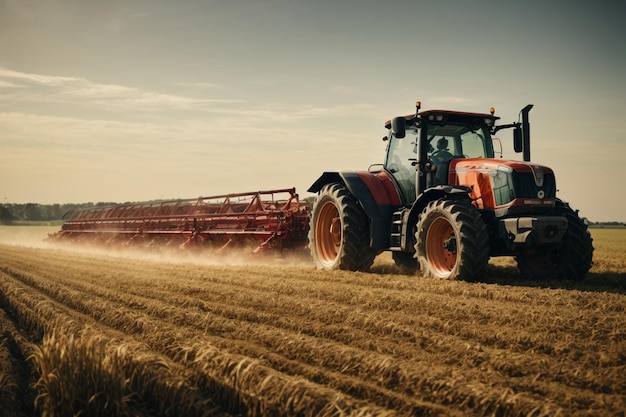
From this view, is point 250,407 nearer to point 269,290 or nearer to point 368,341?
point 368,341

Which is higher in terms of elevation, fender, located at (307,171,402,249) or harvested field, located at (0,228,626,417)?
fender, located at (307,171,402,249)

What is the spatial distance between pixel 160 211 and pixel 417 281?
12507 millimetres

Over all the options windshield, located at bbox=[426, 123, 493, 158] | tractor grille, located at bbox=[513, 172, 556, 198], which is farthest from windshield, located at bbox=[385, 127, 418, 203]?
tractor grille, located at bbox=[513, 172, 556, 198]

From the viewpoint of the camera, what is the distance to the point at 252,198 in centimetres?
1483

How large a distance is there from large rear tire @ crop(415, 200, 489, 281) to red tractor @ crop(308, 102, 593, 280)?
0.01 m

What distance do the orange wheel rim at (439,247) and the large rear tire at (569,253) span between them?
998 mm

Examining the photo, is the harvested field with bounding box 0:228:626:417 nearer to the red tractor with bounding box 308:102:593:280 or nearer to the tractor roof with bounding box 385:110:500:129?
the red tractor with bounding box 308:102:593:280

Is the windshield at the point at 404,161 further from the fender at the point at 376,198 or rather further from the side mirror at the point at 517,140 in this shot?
the side mirror at the point at 517,140

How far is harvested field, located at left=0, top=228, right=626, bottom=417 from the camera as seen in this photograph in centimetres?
372

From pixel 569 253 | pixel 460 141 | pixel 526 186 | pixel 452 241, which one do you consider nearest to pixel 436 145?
pixel 460 141

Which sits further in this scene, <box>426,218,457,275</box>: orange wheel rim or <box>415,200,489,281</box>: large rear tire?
<box>426,218,457,275</box>: orange wheel rim

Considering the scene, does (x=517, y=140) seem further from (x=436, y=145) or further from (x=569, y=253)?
(x=569, y=253)

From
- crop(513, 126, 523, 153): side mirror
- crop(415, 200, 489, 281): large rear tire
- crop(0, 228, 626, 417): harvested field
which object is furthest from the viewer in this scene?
crop(513, 126, 523, 153): side mirror

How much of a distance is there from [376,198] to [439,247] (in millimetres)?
1562
